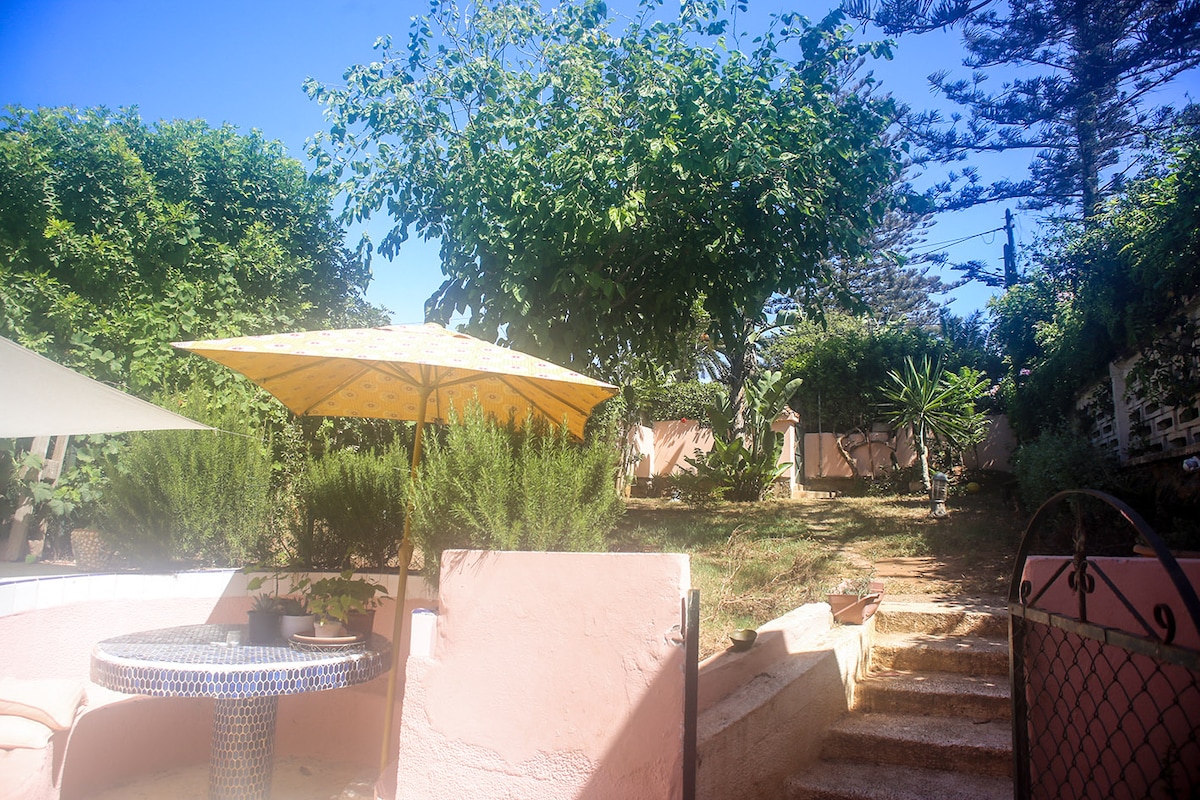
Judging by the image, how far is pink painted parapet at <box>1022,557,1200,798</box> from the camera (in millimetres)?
2164

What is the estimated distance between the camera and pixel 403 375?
4.14 meters

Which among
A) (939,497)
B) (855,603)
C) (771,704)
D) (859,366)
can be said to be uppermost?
(859,366)

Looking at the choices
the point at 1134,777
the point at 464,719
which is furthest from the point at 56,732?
the point at 1134,777

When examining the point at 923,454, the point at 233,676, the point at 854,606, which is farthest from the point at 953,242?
Result: the point at 233,676

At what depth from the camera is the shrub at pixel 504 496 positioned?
3496 mm

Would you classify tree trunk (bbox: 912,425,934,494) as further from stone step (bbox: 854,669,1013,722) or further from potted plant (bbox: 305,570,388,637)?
potted plant (bbox: 305,570,388,637)

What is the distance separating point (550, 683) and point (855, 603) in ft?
8.55

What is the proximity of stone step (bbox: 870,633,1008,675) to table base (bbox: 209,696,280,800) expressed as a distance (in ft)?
11.8

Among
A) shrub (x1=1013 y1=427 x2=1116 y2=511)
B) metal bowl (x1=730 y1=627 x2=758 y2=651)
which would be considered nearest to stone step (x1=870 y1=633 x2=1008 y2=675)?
metal bowl (x1=730 y1=627 x2=758 y2=651)

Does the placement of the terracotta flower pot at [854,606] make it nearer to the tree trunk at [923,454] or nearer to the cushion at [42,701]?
the cushion at [42,701]

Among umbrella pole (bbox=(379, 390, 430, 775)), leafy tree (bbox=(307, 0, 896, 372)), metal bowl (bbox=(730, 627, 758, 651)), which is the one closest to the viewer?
umbrella pole (bbox=(379, 390, 430, 775))

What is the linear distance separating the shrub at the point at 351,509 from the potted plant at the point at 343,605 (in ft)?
1.61

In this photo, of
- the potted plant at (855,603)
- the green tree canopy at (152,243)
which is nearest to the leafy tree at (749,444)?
the green tree canopy at (152,243)

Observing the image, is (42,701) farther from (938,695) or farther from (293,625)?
(938,695)
